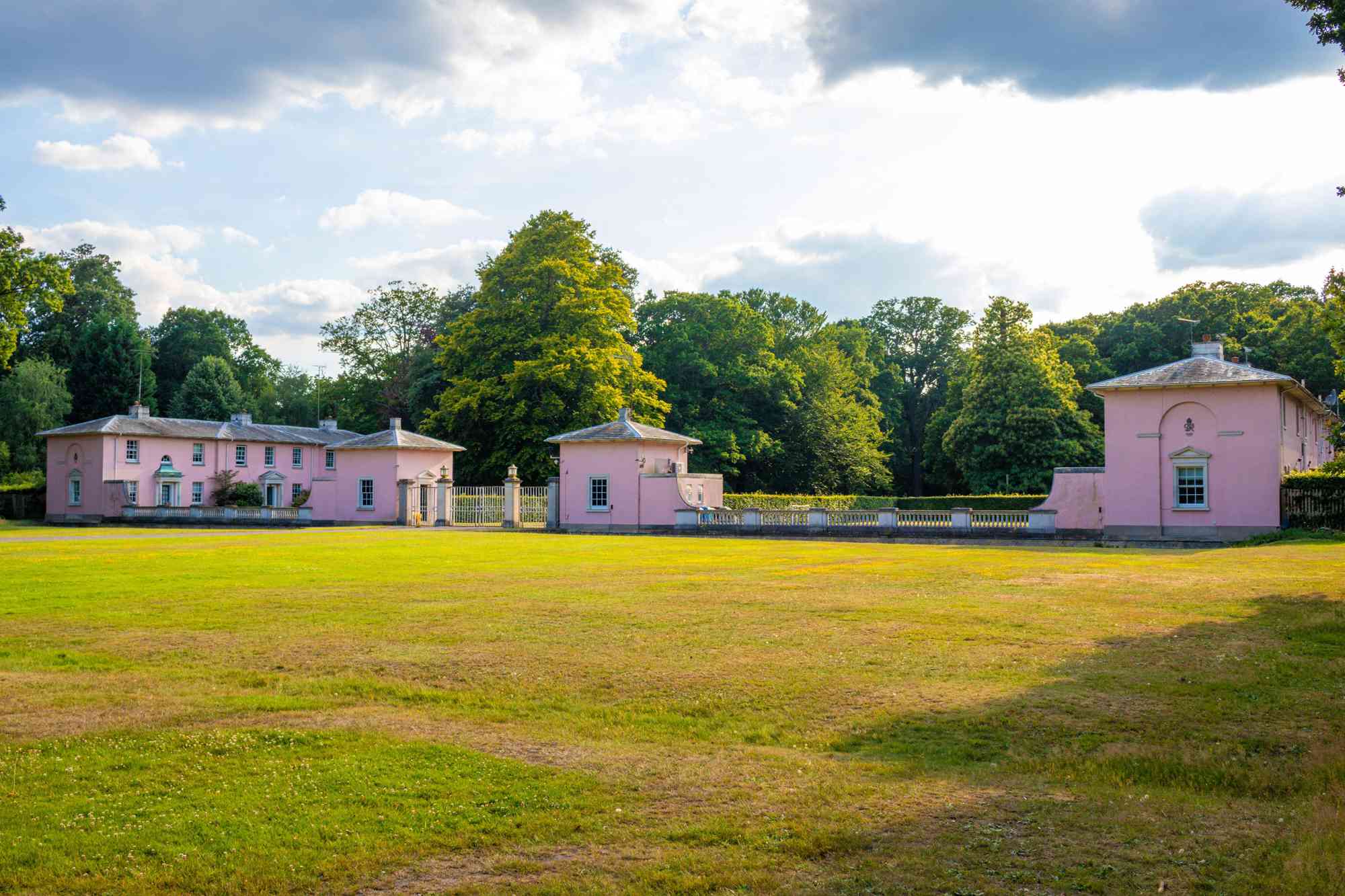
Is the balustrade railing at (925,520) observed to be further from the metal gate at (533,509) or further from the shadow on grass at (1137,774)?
the shadow on grass at (1137,774)

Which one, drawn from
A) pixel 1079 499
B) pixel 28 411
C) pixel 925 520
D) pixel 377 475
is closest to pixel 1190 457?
pixel 1079 499

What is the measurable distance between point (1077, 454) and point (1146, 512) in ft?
65.1

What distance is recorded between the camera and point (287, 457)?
199ft

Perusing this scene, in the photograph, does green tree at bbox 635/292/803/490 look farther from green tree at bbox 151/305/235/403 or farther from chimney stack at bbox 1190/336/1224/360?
green tree at bbox 151/305/235/403

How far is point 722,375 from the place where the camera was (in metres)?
57.5

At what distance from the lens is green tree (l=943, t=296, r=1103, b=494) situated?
2013 inches

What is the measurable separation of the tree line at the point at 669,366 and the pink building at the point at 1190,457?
666 centimetres

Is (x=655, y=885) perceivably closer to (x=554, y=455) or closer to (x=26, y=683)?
(x=26, y=683)

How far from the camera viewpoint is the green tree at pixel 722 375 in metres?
56.8

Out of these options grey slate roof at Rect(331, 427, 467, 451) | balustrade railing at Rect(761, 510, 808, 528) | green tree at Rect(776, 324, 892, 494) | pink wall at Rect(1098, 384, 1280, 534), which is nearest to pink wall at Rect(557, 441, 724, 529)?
balustrade railing at Rect(761, 510, 808, 528)

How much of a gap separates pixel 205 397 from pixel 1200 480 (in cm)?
6300

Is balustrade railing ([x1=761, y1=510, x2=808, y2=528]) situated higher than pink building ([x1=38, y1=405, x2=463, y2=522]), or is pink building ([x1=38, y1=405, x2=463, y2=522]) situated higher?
pink building ([x1=38, y1=405, x2=463, y2=522])

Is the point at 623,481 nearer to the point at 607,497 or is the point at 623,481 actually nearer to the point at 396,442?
the point at 607,497

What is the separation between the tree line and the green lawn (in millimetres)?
27945
